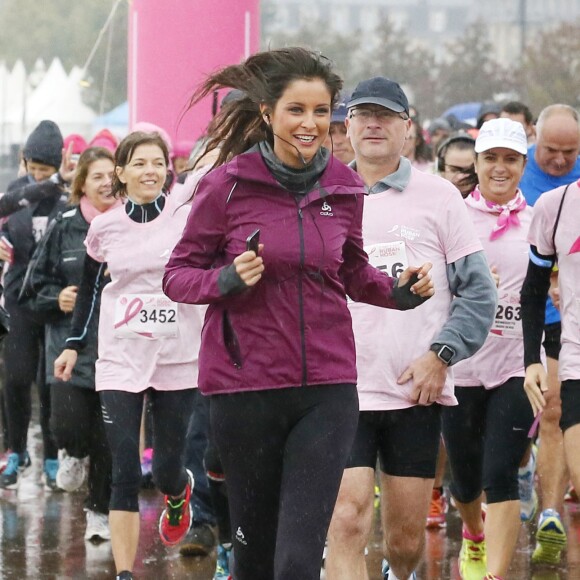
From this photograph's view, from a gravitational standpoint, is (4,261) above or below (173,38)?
below

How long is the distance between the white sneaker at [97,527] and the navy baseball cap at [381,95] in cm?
330

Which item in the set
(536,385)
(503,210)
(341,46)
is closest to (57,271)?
(503,210)

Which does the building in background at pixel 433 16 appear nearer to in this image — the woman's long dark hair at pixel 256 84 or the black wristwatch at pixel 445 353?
the black wristwatch at pixel 445 353

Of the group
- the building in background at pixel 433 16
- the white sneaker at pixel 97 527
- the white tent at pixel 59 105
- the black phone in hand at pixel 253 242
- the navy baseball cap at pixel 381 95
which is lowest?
the white sneaker at pixel 97 527

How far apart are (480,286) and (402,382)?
48cm

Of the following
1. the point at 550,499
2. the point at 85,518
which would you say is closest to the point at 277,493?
the point at 550,499

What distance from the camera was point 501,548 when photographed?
6758 millimetres

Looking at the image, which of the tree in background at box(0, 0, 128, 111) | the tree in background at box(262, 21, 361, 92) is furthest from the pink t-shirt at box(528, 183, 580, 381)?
the tree in background at box(0, 0, 128, 111)

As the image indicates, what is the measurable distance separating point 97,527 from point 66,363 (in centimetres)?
122

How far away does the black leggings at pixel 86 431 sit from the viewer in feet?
27.3

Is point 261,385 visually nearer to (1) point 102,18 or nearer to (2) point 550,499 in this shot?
(2) point 550,499

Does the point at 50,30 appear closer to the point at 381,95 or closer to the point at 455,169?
the point at 455,169

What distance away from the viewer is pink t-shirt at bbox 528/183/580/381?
6.36 metres

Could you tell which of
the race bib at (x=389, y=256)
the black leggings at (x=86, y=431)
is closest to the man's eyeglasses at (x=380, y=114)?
the race bib at (x=389, y=256)
